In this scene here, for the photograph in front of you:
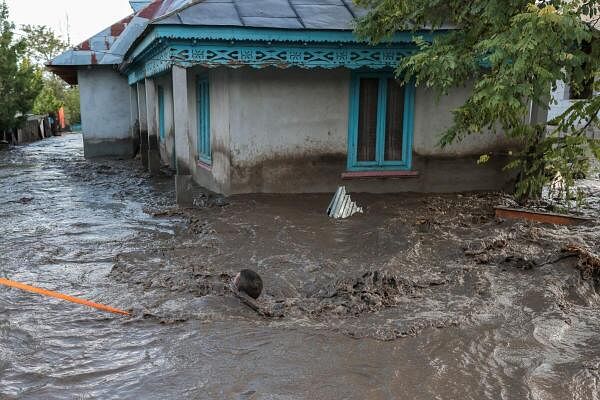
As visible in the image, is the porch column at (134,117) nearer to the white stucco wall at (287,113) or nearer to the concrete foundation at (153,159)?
the concrete foundation at (153,159)

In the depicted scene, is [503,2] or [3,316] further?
[503,2]

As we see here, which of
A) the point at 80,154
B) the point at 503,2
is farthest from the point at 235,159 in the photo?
the point at 80,154

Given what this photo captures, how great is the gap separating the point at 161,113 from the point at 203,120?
19.1 ft

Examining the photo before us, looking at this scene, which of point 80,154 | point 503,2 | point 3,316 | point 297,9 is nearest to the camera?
point 3,316

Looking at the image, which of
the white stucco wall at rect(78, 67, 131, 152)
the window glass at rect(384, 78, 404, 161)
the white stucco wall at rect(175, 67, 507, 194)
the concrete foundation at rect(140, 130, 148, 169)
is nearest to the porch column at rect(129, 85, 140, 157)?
the white stucco wall at rect(78, 67, 131, 152)

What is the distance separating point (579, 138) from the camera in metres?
5.74

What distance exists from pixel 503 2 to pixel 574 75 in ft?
3.25

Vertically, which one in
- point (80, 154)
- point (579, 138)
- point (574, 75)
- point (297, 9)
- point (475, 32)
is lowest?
point (80, 154)

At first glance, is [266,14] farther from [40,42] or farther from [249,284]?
[40,42]

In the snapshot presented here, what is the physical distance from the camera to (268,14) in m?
8.70

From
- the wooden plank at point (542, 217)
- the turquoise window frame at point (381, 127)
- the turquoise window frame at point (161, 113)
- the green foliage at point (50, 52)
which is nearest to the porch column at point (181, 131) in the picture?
the turquoise window frame at point (381, 127)

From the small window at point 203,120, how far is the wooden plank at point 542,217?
536 cm

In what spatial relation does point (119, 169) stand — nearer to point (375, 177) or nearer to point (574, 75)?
point (375, 177)

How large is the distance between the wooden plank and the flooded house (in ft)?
7.45
